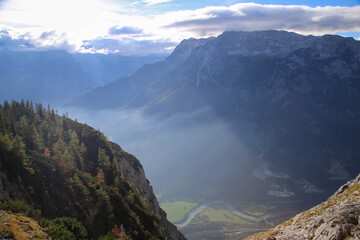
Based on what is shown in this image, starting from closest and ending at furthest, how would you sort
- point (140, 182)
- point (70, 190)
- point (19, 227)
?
1. point (19, 227)
2. point (70, 190)
3. point (140, 182)

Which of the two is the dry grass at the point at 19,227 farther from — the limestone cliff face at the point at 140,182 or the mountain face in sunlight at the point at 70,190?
the limestone cliff face at the point at 140,182

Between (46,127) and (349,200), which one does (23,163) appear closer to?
(46,127)

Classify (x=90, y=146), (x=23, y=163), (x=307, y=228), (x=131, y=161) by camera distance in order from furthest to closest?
1. (x=131, y=161)
2. (x=90, y=146)
3. (x=23, y=163)
4. (x=307, y=228)

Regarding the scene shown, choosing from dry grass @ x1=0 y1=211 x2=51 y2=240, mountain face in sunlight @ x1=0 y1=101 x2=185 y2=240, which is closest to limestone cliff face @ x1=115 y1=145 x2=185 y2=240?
mountain face in sunlight @ x1=0 y1=101 x2=185 y2=240

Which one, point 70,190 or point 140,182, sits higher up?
point 140,182

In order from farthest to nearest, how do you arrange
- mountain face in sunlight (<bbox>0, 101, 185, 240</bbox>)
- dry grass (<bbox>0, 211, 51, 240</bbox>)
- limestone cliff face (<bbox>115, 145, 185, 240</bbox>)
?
limestone cliff face (<bbox>115, 145, 185, 240</bbox>) < mountain face in sunlight (<bbox>0, 101, 185, 240</bbox>) < dry grass (<bbox>0, 211, 51, 240</bbox>)

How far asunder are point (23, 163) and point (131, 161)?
59256 mm

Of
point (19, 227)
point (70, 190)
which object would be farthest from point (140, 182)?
point (19, 227)

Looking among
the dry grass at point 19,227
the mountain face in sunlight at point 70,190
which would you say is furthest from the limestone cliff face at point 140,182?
the dry grass at point 19,227

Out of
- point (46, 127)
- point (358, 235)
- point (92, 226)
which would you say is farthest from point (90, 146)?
point (358, 235)

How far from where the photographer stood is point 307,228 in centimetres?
3925

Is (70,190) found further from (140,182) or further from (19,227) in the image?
(140,182)

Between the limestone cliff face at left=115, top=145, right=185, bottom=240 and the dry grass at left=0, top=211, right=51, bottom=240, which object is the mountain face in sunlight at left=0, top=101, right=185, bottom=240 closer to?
the dry grass at left=0, top=211, right=51, bottom=240

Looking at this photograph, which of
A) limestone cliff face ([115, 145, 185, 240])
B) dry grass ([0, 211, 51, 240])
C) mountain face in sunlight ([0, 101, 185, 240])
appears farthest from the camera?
limestone cliff face ([115, 145, 185, 240])
